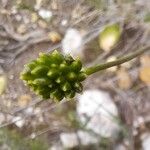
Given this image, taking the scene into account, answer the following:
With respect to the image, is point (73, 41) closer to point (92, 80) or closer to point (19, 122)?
point (92, 80)

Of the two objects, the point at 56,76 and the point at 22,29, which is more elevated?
the point at 56,76

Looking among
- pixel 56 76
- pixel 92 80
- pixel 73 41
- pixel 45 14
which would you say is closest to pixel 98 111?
pixel 92 80

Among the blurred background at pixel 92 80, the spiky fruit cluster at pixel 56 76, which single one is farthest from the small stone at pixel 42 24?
the spiky fruit cluster at pixel 56 76

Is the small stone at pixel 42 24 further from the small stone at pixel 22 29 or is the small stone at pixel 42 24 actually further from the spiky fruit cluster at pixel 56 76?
the spiky fruit cluster at pixel 56 76

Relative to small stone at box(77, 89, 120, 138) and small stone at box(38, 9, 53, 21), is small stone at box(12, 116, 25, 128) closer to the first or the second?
small stone at box(77, 89, 120, 138)

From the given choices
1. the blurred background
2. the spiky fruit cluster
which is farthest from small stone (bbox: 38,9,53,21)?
the spiky fruit cluster

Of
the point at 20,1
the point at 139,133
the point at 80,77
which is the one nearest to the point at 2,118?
the point at 20,1

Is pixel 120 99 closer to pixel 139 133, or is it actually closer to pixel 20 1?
pixel 139 133
